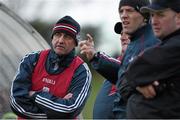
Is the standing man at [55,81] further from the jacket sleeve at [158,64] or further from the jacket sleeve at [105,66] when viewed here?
the jacket sleeve at [158,64]

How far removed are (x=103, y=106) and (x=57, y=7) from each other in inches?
787

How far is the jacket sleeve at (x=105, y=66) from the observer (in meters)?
6.29

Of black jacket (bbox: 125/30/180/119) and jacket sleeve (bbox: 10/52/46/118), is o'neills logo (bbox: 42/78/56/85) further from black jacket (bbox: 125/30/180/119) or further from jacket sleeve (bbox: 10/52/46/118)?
black jacket (bbox: 125/30/180/119)

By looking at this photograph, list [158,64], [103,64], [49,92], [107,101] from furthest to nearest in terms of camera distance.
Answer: [107,101]
[49,92]
[103,64]
[158,64]

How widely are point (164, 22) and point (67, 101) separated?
4.97 feet

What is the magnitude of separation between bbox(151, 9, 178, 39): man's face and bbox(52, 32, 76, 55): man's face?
57.7 inches

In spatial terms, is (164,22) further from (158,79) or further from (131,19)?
(131,19)

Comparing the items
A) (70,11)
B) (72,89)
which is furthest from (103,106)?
(70,11)

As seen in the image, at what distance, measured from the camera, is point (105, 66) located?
248 inches

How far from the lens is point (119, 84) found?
571 centimetres

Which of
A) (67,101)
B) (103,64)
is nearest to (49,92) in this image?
(67,101)

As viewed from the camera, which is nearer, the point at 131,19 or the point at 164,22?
the point at 164,22

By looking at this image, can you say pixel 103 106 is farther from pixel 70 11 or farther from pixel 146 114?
pixel 70 11

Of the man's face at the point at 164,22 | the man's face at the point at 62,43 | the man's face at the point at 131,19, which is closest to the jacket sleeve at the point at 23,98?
the man's face at the point at 62,43
